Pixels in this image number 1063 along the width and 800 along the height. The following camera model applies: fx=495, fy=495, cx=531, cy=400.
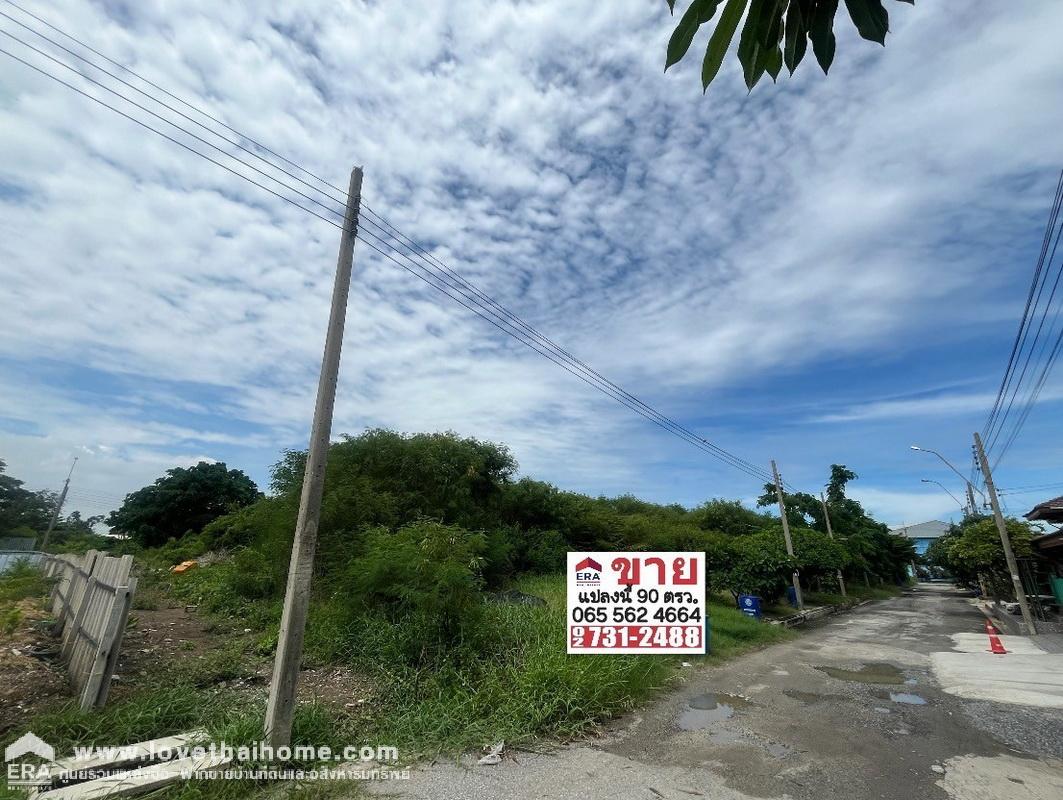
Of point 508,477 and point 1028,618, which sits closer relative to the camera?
point 1028,618

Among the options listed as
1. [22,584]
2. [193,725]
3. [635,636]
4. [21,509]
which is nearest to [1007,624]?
[635,636]

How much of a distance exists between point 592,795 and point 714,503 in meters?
25.3

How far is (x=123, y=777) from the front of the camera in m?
3.35

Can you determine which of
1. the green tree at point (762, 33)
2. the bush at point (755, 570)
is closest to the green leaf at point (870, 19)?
the green tree at point (762, 33)

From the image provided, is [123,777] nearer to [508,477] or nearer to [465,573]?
[465,573]

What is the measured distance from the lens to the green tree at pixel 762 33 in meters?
1.16

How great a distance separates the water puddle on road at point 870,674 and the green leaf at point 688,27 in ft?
29.7

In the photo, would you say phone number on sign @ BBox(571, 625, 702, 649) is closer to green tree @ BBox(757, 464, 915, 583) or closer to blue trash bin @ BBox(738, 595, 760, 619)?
blue trash bin @ BBox(738, 595, 760, 619)

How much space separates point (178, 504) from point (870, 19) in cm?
2782

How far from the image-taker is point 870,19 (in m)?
1.05

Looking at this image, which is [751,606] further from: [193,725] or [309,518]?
[193,725]

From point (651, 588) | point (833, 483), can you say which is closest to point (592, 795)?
point (651, 588)

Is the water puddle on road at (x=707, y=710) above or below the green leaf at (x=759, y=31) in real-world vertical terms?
below

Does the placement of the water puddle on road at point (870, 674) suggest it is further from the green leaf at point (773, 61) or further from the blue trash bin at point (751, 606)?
the green leaf at point (773, 61)
